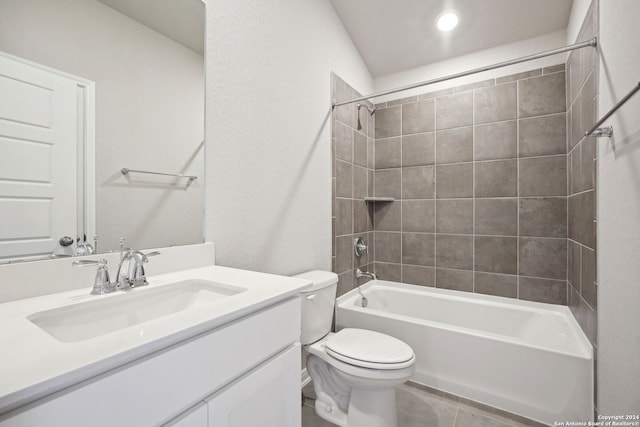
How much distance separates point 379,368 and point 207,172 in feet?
3.90

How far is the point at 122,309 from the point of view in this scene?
0.87 metres

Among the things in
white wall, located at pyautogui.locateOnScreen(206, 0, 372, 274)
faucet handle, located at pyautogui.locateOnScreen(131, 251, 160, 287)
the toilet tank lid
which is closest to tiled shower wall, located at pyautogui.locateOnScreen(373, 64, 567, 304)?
white wall, located at pyautogui.locateOnScreen(206, 0, 372, 274)

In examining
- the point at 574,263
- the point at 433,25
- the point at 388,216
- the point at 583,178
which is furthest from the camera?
the point at 388,216

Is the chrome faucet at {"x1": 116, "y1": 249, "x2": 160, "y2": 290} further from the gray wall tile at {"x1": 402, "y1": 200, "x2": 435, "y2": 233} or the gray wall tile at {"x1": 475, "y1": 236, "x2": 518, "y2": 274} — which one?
the gray wall tile at {"x1": 475, "y1": 236, "x2": 518, "y2": 274}

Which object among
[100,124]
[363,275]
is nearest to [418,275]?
[363,275]

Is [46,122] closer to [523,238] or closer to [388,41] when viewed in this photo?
[388,41]

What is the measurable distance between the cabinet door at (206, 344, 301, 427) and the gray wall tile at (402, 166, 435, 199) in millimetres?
1944

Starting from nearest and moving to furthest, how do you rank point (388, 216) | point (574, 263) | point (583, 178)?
point (583, 178) → point (574, 263) → point (388, 216)

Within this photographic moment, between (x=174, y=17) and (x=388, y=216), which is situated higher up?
(x=174, y=17)

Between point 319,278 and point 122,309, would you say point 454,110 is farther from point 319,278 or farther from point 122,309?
point 122,309

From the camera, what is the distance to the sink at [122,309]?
0.75 metres

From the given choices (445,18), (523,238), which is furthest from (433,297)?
(445,18)

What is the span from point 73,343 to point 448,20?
2726 millimetres

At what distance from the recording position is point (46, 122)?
0.86 metres
